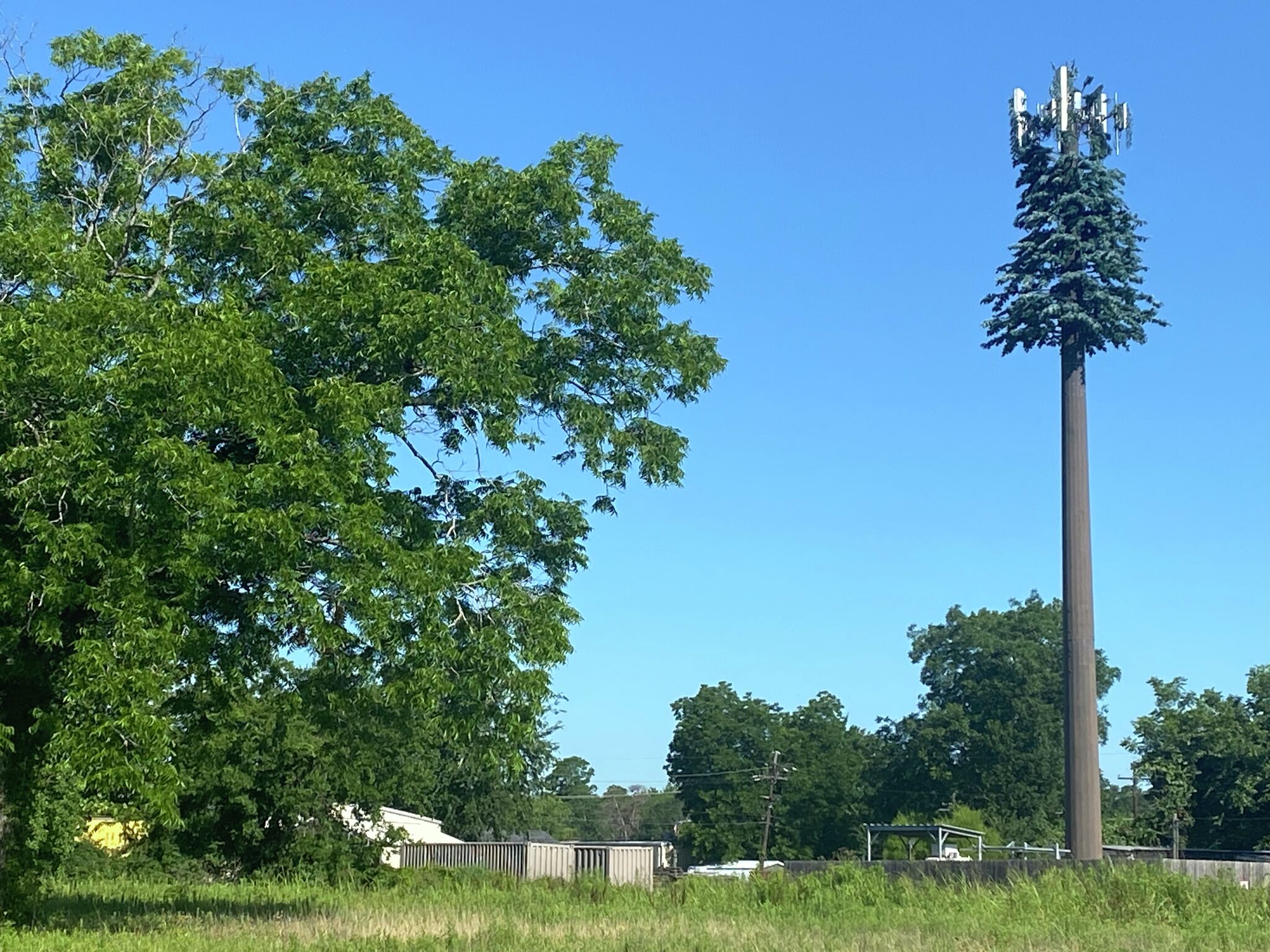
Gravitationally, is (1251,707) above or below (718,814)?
above

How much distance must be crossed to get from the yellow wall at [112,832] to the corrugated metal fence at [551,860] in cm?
863

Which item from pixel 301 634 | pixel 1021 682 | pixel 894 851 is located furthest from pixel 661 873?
pixel 1021 682

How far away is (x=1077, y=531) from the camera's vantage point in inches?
1839

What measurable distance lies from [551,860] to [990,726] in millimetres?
61820

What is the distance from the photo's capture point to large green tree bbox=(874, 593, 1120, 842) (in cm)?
10131

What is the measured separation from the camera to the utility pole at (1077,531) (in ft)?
149

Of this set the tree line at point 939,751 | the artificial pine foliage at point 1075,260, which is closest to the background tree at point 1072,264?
the artificial pine foliage at point 1075,260

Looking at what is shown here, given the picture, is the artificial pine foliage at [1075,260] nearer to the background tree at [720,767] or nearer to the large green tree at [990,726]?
the large green tree at [990,726]

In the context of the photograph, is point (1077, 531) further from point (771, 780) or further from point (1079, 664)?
point (771, 780)

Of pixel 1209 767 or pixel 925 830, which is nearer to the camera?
pixel 925 830

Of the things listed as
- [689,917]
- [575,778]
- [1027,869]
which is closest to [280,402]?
[689,917]

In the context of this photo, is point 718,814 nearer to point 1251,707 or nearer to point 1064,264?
point 1251,707

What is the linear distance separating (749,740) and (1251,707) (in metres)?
53.2

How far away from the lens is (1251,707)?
79.4 m
